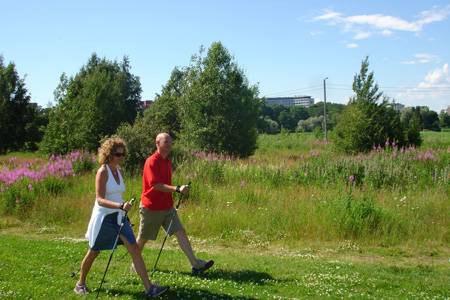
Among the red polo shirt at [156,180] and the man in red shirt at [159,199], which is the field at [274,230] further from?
the red polo shirt at [156,180]

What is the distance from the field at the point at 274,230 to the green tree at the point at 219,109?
7.15 m

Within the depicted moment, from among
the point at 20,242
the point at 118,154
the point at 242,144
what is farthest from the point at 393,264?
the point at 242,144

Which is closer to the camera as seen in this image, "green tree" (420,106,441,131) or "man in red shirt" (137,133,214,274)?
"man in red shirt" (137,133,214,274)

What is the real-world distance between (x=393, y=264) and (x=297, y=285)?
8.96ft

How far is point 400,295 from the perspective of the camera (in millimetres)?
7379

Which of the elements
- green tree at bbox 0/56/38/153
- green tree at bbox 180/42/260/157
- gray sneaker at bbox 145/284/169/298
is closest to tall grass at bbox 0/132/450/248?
gray sneaker at bbox 145/284/169/298

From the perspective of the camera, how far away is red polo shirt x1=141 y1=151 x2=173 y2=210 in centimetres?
787

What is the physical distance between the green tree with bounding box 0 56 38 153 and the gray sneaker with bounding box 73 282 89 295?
32650 millimetres

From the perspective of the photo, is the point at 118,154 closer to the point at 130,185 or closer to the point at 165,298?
the point at 165,298

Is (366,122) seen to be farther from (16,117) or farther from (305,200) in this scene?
(16,117)

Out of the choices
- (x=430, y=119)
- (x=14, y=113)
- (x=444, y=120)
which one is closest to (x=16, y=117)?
(x=14, y=113)

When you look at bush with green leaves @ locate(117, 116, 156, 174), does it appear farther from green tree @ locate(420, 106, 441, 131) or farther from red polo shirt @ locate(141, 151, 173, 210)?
green tree @ locate(420, 106, 441, 131)

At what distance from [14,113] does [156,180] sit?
33.5 m

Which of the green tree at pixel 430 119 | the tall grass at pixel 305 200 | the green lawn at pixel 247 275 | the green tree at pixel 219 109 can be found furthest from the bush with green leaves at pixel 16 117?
the green tree at pixel 430 119
